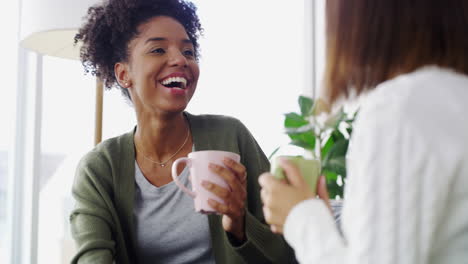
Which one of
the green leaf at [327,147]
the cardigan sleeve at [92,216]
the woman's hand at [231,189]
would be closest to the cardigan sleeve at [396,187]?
the woman's hand at [231,189]

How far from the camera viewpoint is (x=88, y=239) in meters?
1.25

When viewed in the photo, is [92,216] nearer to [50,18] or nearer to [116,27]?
[116,27]

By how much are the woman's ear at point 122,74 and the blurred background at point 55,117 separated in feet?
3.13

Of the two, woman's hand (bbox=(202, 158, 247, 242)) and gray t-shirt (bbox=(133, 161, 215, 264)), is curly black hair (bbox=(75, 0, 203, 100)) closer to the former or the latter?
gray t-shirt (bbox=(133, 161, 215, 264))

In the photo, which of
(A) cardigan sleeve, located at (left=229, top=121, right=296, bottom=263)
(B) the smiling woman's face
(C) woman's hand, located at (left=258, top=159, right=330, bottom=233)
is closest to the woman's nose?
(B) the smiling woman's face

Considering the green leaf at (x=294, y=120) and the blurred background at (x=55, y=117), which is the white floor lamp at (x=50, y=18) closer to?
the blurred background at (x=55, y=117)

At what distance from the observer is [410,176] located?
54 centimetres

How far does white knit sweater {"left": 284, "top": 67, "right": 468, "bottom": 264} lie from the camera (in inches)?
21.2

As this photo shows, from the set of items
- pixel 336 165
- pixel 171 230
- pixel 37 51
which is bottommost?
pixel 171 230

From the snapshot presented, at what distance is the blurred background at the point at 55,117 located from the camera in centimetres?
259

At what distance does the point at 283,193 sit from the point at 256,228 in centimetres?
52

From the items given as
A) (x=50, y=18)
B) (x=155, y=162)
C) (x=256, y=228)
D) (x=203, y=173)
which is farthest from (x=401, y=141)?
(x=50, y=18)

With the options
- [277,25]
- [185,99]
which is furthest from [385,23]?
[277,25]

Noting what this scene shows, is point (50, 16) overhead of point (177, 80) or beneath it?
overhead
